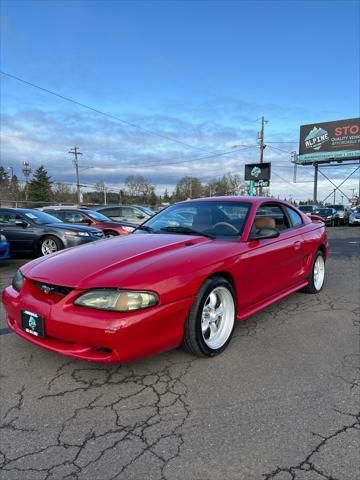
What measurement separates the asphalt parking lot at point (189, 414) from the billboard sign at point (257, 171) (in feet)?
95.2

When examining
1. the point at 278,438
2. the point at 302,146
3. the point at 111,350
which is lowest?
the point at 278,438

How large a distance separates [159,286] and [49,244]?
7.10 metres

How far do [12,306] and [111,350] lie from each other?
3.62 ft

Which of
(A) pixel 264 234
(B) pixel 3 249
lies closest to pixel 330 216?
(B) pixel 3 249

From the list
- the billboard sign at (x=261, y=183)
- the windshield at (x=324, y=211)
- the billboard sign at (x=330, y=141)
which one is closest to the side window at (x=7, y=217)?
the billboard sign at (x=261, y=183)

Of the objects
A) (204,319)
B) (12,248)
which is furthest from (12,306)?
(12,248)

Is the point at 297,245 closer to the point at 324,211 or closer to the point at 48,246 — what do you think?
the point at 48,246

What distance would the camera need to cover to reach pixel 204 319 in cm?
335

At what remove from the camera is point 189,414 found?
254 centimetres

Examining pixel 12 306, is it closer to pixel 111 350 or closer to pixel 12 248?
pixel 111 350

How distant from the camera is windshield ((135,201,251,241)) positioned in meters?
4.05

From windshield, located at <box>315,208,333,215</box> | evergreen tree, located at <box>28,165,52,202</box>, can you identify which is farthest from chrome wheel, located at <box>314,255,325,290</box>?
evergreen tree, located at <box>28,165,52,202</box>

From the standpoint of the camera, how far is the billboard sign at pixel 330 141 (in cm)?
4572

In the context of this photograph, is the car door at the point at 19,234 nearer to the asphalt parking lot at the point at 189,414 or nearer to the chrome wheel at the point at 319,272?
the asphalt parking lot at the point at 189,414
